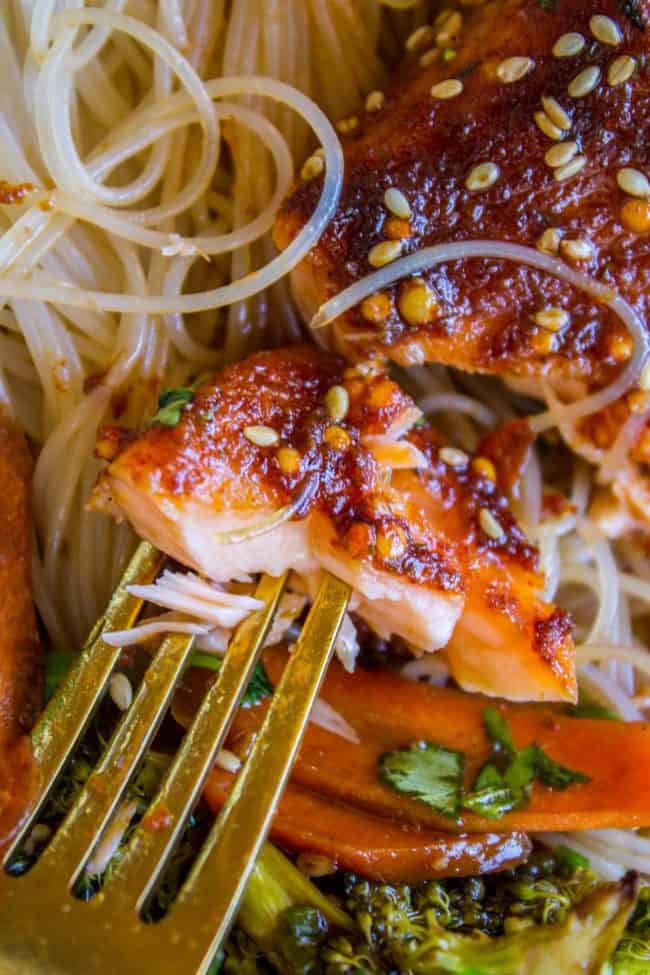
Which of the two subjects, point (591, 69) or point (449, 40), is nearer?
point (591, 69)

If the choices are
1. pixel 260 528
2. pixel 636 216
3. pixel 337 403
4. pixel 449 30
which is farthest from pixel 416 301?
pixel 449 30

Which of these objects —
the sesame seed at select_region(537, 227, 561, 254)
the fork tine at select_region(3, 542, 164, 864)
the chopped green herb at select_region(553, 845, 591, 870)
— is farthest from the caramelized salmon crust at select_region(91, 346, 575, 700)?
the sesame seed at select_region(537, 227, 561, 254)

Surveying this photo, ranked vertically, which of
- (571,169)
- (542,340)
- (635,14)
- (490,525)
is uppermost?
(635,14)

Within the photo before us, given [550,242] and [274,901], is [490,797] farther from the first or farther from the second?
[550,242]

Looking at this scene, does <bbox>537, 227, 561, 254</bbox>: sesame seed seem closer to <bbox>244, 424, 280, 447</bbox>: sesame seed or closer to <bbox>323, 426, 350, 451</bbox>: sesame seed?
<bbox>323, 426, 350, 451</bbox>: sesame seed

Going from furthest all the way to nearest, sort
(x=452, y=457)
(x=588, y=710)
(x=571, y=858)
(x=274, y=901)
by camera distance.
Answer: (x=588, y=710) < (x=452, y=457) < (x=571, y=858) < (x=274, y=901)

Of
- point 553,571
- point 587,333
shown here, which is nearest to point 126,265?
point 587,333

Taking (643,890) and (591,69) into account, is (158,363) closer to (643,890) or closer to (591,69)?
(591,69)
